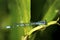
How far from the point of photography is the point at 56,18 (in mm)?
646

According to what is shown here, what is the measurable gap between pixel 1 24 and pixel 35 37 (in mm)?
143

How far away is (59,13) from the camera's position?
0.65m

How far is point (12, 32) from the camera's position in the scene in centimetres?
64

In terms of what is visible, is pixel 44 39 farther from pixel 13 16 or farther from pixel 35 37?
pixel 13 16

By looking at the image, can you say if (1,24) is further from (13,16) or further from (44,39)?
(44,39)

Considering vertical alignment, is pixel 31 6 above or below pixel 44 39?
above

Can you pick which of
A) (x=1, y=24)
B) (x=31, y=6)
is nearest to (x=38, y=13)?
(x=31, y=6)

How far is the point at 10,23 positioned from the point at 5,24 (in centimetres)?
2

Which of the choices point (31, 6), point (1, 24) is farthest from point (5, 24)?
point (31, 6)

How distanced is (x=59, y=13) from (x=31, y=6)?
12 cm

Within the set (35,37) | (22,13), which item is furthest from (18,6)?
(35,37)

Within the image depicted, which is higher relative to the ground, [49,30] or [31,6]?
[31,6]

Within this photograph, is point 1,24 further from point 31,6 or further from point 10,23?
point 31,6

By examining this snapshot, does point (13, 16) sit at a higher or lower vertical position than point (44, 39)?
higher
